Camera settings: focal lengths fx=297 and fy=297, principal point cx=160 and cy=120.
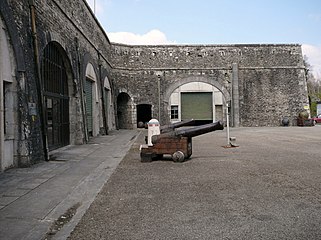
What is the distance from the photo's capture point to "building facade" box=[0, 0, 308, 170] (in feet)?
21.6

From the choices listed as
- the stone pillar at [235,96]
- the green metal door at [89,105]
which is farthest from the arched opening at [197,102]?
the green metal door at [89,105]

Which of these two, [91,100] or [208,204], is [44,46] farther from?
[208,204]

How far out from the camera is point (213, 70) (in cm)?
2380

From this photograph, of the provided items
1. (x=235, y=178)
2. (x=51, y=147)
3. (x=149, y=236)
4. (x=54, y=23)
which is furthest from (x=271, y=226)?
(x=54, y=23)

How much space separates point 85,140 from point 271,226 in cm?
981

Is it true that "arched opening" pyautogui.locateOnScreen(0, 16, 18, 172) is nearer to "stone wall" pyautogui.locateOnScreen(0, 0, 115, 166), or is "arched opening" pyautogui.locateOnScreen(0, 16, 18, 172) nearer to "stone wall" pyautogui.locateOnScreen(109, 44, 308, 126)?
"stone wall" pyautogui.locateOnScreen(0, 0, 115, 166)

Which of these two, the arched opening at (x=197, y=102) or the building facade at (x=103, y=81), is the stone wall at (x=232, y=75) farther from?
the arched opening at (x=197, y=102)

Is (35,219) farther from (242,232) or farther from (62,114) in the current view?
(62,114)

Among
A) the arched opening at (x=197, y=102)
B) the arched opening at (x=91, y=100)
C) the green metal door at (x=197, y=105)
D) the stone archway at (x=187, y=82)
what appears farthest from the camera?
the green metal door at (x=197, y=105)

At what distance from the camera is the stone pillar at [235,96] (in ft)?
77.7

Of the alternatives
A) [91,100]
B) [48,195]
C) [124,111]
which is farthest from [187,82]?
[48,195]

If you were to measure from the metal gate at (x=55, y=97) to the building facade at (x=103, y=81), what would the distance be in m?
0.03

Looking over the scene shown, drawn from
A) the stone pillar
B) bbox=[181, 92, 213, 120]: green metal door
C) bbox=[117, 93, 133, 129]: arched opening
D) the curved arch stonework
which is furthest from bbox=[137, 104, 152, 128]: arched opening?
the stone pillar

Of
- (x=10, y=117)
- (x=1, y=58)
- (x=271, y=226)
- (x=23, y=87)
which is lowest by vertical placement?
(x=271, y=226)
